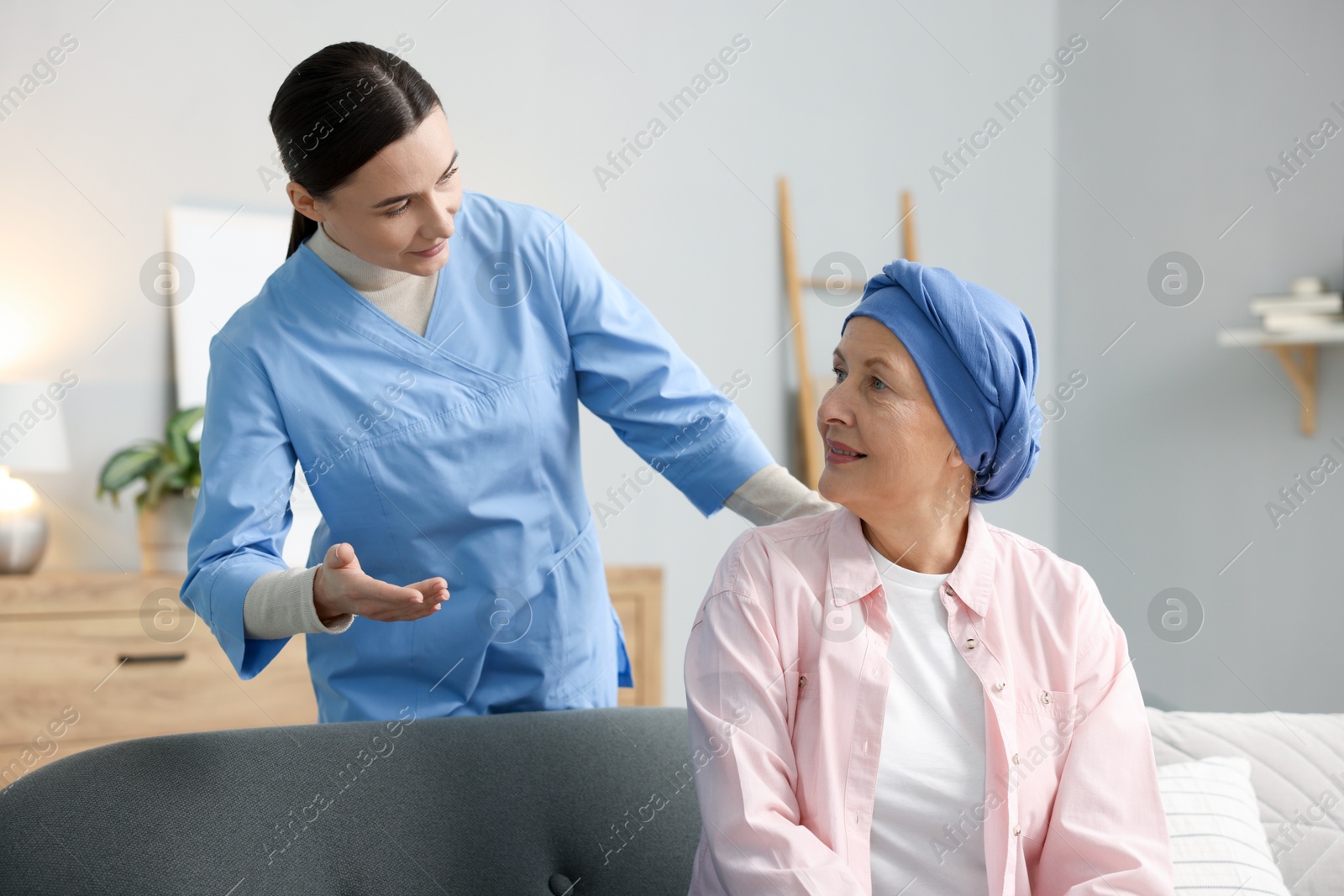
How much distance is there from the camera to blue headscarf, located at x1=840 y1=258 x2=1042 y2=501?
127 centimetres

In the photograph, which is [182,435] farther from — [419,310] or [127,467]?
[419,310]

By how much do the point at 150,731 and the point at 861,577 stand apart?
196cm

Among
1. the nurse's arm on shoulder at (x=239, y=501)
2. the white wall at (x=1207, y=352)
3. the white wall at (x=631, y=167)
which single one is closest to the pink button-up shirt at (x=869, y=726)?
the nurse's arm on shoulder at (x=239, y=501)

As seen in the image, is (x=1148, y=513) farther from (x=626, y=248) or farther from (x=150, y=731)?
(x=150, y=731)

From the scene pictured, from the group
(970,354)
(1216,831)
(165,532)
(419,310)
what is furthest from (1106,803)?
(165,532)

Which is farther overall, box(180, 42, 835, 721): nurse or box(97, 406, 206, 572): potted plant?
box(97, 406, 206, 572): potted plant

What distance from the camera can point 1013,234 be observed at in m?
4.07

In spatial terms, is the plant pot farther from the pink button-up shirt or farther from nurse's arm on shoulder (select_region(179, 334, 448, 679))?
the pink button-up shirt

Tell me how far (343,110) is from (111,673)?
1.79m

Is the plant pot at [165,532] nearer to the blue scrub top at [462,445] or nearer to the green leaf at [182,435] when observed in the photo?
the green leaf at [182,435]

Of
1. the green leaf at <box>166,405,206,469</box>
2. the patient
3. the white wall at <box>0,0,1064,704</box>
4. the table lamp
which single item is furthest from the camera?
the white wall at <box>0,0,1064,704</box>

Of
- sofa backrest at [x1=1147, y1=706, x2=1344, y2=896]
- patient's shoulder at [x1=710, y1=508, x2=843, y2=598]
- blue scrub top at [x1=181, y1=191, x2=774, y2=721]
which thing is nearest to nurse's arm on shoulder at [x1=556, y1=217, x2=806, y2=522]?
blue scrub top at [x1=181, y1=191, x2=774, y2=721]

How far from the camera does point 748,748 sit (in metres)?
1.21

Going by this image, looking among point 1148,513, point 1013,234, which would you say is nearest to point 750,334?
point 1013,234
